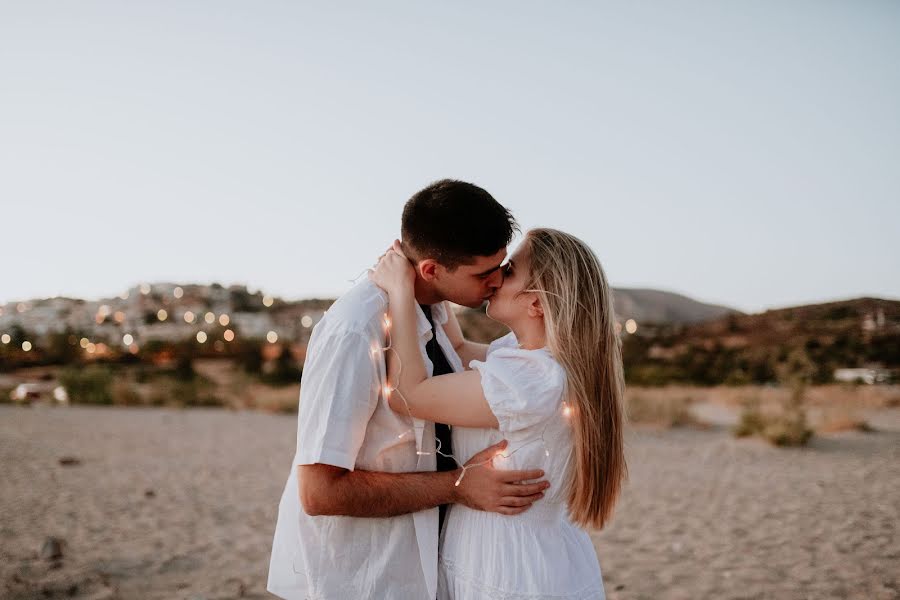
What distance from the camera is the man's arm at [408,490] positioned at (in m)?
2.06

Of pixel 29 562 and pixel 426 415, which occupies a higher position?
pixel 426 415

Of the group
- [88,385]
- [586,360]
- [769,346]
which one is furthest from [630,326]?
[586,360]

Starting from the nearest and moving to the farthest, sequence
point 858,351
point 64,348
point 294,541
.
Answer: point 294,541, point 858,351, point 64,348

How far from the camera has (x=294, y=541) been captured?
7.82 feet

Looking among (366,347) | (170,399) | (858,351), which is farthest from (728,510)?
(858,351)

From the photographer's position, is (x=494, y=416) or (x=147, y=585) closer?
(x=494, y=416)

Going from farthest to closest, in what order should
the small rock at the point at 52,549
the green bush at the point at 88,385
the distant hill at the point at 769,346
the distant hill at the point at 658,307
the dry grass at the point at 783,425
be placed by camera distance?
the distant hill at the point at 658,307 < the distant hill at the point at 769,346 < the green bush at the point at 88,385 < the dry grass at the point at 783,425 < the small rock at the point at 52,549

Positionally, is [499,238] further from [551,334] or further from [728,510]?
[728,510]

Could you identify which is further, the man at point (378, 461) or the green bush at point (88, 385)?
the green bush at point (88, 385)

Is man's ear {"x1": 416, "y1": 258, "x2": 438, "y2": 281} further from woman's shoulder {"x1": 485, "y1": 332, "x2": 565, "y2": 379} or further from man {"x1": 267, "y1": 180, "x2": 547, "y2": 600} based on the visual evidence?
woman's shoulder {"x1": 485, "y1": 332, "x2": 565, "y2": 379}

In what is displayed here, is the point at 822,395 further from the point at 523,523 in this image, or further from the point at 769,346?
the point at 523,523

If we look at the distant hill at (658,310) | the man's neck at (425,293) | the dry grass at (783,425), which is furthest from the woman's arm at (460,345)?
the distant hill at (658,310)

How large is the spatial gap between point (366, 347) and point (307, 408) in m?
0.26

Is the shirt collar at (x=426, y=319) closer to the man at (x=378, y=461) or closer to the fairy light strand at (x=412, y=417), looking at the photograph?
the man at (x=378, y=461)
